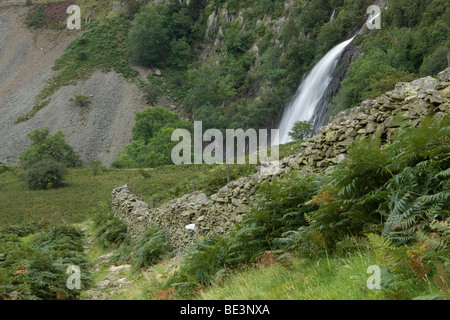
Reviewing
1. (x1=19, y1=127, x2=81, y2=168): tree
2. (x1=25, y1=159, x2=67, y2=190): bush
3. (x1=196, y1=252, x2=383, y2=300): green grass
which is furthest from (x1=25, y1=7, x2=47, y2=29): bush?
(x1=196, y1=252, x2=383, y2=300): green grass

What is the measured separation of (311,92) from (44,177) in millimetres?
33284

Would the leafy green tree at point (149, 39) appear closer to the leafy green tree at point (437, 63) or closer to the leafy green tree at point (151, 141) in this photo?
the leafy green tree at point (151, 141)

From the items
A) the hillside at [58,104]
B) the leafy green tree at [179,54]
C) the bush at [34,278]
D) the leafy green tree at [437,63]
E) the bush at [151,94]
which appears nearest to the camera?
the bush at [34,278]

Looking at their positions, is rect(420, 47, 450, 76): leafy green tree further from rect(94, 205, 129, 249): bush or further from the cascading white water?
rect(94, 205, 129, 249): bush

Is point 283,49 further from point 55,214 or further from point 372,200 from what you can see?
point 372,200

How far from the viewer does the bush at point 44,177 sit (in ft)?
134

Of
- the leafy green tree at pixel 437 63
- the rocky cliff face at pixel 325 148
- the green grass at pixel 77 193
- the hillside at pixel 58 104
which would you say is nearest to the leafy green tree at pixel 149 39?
the hillside at pixel 58 104

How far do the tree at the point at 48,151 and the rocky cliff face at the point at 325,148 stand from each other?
50.1 meters

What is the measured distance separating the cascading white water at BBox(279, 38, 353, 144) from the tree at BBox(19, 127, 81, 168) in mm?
33855

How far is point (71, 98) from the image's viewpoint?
251 ft

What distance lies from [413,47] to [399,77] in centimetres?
1023

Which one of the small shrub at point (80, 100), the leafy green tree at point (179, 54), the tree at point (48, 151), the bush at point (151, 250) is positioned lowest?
the bush at point (151, 250)

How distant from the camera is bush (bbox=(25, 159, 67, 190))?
134 feet

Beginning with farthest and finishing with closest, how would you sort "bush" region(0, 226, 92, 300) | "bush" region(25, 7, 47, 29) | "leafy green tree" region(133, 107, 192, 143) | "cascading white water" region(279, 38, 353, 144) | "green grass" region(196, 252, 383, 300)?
"bush" region(25, 7, 47, 29)
"leafy green tree" region(133, 107, 192, 143)
"cascading white water" region(279, 38, 353, 144)
"bush" region(0, 226, 92, 300)
"green grass" region(196, 252, 383, 300)
